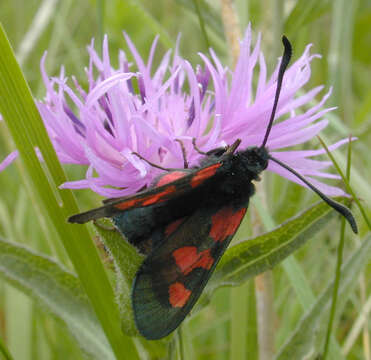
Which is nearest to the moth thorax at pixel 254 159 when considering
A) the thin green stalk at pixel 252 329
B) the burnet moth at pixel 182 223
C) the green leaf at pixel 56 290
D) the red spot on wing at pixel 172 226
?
the burnet moth at pixel 182 223

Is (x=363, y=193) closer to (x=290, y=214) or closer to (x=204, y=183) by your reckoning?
(x=290, y=214)

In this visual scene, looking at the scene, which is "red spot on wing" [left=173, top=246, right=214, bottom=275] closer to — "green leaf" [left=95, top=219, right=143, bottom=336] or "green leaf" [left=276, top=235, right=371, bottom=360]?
"green leaf" [left=95, top=219, right=143, bottom=336]

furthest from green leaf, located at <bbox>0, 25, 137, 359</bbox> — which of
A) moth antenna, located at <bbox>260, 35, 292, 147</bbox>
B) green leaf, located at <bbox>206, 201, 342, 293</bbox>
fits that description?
moth antenna, located at <bbox>260, 35, 292, 147</bbox>

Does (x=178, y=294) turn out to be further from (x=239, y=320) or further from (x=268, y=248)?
(x=239, y=320)

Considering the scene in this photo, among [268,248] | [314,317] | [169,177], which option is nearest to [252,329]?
[314,317]

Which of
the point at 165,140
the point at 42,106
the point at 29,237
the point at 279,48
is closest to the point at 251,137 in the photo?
the point at 165,140
